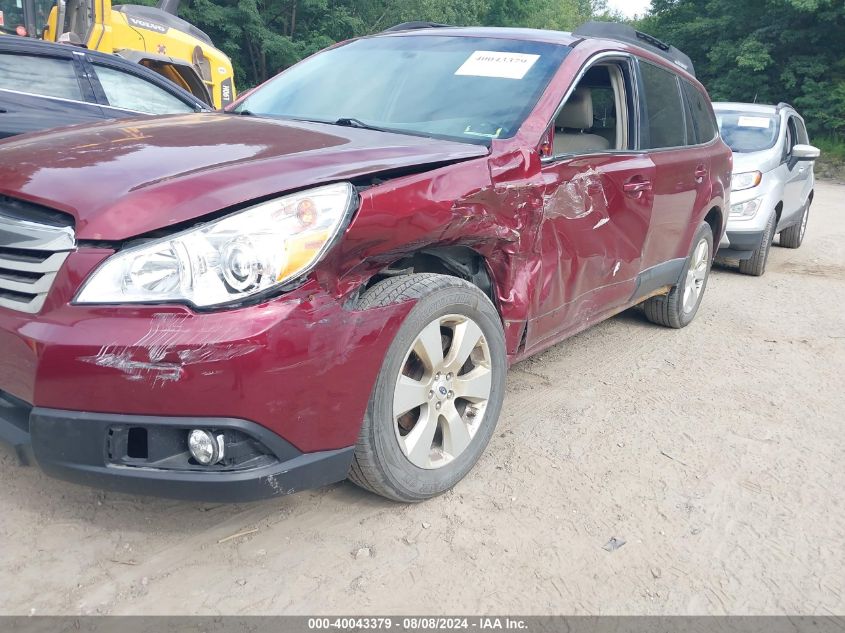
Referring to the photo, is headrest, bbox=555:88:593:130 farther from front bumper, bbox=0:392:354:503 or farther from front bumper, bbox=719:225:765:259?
front bumper, bbox=719:225:765:259

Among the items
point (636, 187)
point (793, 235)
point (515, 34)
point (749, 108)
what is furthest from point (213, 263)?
point (793, 235)

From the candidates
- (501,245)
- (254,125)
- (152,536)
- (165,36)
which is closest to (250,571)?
(152,536)

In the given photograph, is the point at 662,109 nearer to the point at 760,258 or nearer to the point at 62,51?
the point at 760,258

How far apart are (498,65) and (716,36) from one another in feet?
103

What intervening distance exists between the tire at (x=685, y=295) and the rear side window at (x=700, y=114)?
2.07ft

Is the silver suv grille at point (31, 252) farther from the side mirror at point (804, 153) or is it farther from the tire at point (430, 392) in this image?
the side mirror at point (804, 153)

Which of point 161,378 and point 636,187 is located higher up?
point 636,187

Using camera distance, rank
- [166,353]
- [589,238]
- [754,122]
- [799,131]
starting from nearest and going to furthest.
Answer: [166,353] → [589,238] → [754,122] → [799,131]

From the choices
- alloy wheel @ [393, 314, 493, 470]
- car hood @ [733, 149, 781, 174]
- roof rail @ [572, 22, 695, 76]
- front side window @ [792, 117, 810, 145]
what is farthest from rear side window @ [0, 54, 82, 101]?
front side window @ [792, 117, 810, 145]

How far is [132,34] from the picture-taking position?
10.7m

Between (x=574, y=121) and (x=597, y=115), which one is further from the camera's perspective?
(x=597, y=115)

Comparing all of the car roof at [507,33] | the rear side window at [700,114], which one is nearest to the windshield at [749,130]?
the rear side window at [700,114]
